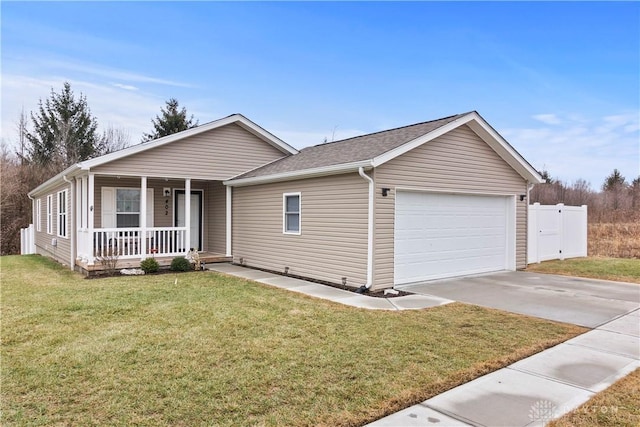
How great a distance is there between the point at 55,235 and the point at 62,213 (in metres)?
1.52

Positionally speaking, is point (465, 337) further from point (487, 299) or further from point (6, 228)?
point (6, 228)

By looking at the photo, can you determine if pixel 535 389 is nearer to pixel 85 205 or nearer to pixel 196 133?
pixel 196 133

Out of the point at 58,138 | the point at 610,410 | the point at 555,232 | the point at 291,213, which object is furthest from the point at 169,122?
the point at 610,410

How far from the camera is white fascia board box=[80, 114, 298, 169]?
10.8 m

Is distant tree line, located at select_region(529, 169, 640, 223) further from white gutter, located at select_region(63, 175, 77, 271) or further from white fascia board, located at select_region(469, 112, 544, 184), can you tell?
white gutter, located at select_region(63, 175, 77, 271)

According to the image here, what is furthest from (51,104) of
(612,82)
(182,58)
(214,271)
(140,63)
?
(612,82)

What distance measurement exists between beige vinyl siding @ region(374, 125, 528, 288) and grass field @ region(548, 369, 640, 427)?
5.01 m

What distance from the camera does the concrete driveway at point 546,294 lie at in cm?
687

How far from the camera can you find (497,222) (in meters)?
11.7

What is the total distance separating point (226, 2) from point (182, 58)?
19.2 feet

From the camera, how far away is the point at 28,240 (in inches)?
823

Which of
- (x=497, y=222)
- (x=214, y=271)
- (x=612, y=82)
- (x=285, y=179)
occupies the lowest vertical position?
(x=214, y=271)

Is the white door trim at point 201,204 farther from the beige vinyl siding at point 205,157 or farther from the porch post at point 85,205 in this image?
the porch post at point 85,205

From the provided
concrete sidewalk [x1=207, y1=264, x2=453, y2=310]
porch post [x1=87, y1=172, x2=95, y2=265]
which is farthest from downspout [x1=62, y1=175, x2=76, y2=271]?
concrete sidewalk [x1=207, y1=264, x2=453, y2=310]
